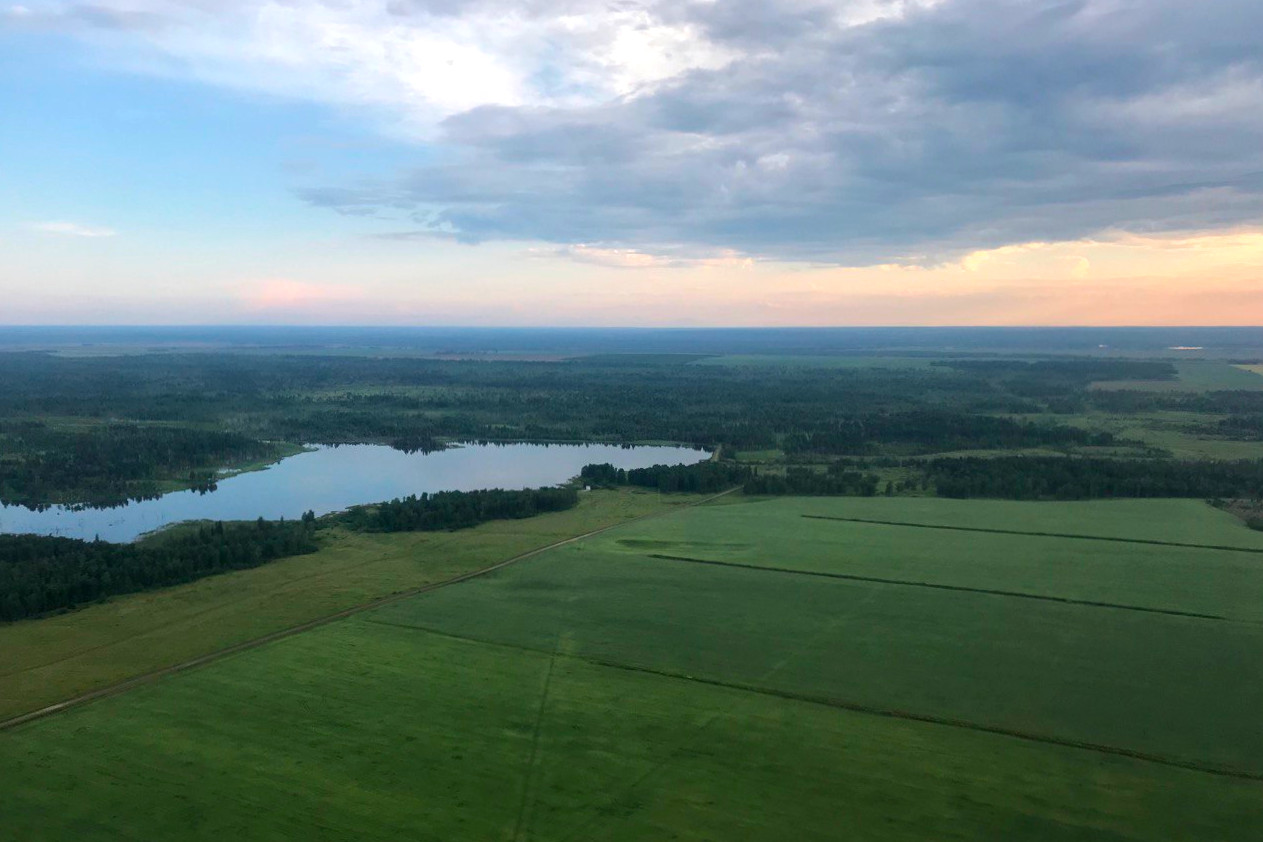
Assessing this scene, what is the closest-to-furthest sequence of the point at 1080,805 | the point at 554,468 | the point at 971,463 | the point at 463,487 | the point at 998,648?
1. the point at 1080,805
2. the point at 998,648
3. the point at 463,487
4. the point at 971,463
5. the point at 554,468

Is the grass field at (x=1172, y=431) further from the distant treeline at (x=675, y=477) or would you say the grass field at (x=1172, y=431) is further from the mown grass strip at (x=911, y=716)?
the mown grass strip at (x=911, y=716)

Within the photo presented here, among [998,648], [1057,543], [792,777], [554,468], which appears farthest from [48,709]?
[554,468]

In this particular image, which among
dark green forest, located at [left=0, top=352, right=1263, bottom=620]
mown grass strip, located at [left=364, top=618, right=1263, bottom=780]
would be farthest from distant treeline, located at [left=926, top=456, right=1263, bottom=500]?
mown grass strip, located at [left=364, top=618, right=1263, bottom=780]

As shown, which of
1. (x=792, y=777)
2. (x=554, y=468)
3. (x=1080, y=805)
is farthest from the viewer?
(x=554, y=468)

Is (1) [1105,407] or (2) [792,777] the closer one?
(2) [792,777]

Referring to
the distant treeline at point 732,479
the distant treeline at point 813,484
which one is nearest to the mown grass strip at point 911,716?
the distant treeline at point 732,479

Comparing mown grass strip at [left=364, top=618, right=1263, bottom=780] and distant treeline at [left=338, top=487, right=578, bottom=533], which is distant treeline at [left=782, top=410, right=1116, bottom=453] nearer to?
distant treeline at [left=338, top=487, right=578, bottom=533]

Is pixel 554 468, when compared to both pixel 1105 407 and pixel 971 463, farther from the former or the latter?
pixel 1105 407
